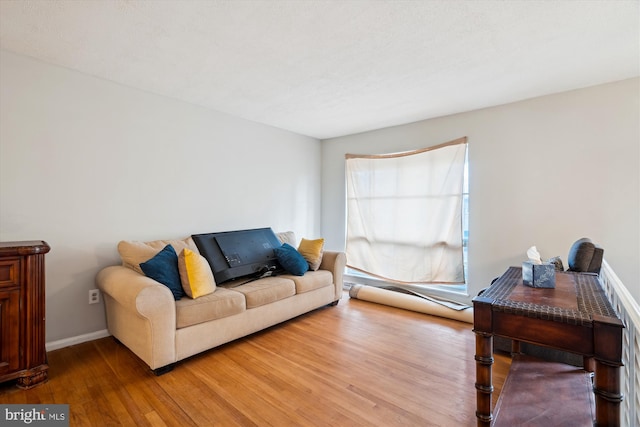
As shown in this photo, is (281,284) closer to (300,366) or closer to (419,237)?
(300,366)

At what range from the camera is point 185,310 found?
2.21 meters

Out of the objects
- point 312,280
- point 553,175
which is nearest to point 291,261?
point 312,280

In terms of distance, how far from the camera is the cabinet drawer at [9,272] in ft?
6.03

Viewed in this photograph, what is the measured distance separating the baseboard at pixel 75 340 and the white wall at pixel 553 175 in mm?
3954

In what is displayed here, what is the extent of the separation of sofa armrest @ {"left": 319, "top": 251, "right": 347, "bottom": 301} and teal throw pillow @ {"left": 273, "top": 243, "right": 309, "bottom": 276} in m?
0.35

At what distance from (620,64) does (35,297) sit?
4.80 m

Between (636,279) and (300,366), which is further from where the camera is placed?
(636,279)

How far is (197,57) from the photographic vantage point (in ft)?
7.50

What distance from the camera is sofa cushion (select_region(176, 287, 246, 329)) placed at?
2201mm

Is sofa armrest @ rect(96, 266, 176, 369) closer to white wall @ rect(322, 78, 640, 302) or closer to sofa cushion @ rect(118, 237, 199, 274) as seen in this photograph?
sofa cushion @ rect(118, 237, 199, 274)

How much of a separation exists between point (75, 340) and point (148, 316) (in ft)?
3.90

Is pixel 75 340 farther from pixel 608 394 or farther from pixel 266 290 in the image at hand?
pixel 608 394

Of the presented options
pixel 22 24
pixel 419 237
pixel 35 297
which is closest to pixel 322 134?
pixel 419 237

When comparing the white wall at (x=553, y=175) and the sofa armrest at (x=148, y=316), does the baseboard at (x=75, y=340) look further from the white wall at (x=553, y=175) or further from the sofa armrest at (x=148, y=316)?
the white wall at (x=553, y=175)
